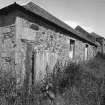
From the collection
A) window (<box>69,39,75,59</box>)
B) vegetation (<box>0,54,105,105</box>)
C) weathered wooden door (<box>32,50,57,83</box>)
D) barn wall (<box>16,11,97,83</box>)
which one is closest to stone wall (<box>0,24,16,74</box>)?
barn wall (<box>16,11,97,83</box>)

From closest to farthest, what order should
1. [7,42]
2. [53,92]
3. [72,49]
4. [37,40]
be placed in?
[53,92] → [7,42] → [37,40] → [72,49]

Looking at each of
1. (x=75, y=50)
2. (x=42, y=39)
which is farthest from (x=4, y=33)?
(x=75, y=50)

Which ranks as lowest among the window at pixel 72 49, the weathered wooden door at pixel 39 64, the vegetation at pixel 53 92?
the vegetation at pixel 53 92

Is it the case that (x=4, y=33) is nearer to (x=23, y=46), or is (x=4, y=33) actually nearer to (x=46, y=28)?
(x=23, y=46)

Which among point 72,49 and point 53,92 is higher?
point 72,49

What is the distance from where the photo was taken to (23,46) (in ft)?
13.9

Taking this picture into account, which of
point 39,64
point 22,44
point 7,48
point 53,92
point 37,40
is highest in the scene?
point 37,40

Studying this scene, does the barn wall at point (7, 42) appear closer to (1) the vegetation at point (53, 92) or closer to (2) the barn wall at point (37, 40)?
(2) the barn wall at point (37, 40)

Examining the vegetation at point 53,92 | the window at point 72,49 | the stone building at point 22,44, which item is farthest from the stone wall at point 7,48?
the window at point 72,49

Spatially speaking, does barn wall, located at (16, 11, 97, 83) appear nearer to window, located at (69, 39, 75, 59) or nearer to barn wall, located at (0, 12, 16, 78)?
barn wall, located at (0, 12, 16, 78)

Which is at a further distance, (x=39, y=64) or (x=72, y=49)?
(x=72, y=49)

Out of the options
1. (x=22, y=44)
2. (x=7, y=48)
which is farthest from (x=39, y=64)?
(x=7, y=48)

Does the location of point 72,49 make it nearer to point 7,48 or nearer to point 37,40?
point 37,40

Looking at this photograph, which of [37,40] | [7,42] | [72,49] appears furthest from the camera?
[72,49]
